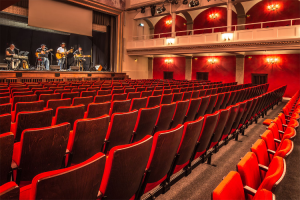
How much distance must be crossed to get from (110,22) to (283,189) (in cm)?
1291

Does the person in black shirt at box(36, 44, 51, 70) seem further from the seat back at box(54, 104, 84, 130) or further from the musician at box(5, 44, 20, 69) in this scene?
the seat back at box(54, 104, 84, 130)

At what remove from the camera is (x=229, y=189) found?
0.99m

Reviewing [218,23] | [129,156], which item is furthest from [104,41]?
[129,156]

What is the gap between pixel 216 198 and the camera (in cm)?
89

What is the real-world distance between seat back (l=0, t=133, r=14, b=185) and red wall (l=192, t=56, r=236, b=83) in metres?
12.5

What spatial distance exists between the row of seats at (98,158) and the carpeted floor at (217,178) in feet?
0.68

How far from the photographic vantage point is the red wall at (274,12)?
1038 centimetres

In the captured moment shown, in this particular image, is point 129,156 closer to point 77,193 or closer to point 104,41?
point 77,193

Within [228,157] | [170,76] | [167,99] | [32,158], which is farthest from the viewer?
[170,76]

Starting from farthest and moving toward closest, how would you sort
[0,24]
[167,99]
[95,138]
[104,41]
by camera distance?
[104,41] < [0,24] < [167,99] < [95,138]

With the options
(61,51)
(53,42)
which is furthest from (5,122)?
(53,42)

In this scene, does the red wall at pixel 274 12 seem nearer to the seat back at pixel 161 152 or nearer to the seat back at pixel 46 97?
the seat back at pixel 46 97

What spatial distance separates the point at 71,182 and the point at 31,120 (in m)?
1.48

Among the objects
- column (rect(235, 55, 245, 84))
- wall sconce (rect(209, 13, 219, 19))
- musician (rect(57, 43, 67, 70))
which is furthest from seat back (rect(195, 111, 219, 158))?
wall sconce (rect(209, 13, 219, 19))
